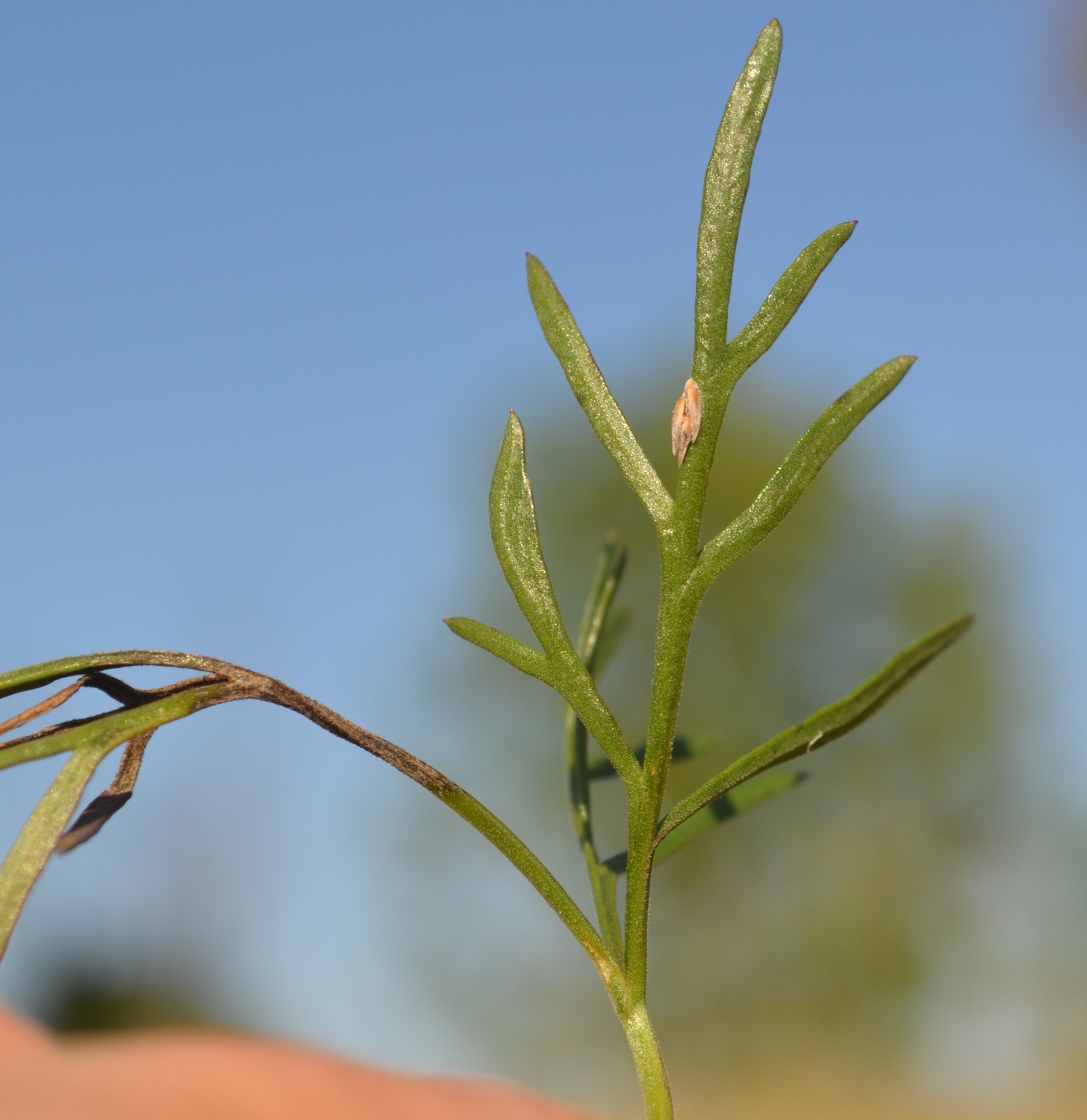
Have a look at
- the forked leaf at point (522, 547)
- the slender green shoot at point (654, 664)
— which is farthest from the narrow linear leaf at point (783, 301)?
the forked leaf at point (522, 547)

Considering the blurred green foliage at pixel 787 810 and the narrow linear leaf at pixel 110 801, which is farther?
the blurred green foliage at pixel 787 810

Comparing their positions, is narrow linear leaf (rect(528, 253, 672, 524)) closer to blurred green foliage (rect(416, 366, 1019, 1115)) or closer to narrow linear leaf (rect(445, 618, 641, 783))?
narrow linear leaf (rect(445, 618, 641, 783))

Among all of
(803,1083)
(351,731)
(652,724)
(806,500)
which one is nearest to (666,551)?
(652,724)

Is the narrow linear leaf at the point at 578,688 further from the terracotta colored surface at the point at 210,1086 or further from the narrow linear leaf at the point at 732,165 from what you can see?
the terracotta colored surface at the point at 210,1086

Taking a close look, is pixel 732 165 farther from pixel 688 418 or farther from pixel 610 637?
pixel 610 637

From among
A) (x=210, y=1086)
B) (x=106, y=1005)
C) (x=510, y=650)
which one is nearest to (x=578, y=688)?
(x=510, y=650)

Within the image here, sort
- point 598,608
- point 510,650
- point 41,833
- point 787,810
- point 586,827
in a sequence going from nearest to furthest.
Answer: point 41,833, point 510,650, point 586,827, point 598,608, point 787,810
